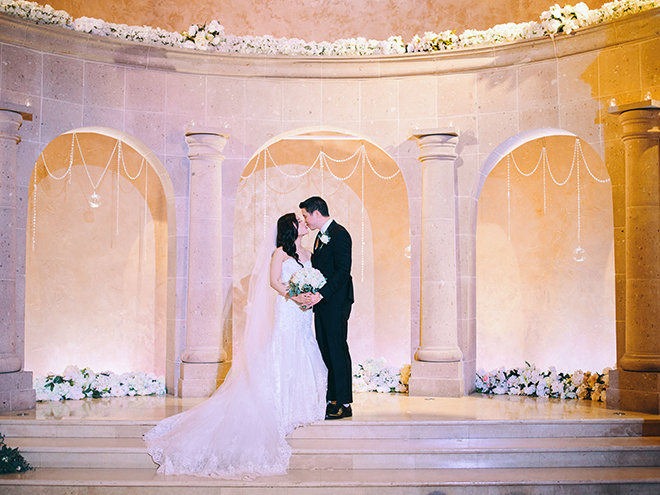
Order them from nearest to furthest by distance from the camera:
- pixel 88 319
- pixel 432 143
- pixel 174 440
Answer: pixel 174 440
pixel 432 143
pixel 88 319

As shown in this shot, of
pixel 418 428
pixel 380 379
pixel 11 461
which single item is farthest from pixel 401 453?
pixel 11 461

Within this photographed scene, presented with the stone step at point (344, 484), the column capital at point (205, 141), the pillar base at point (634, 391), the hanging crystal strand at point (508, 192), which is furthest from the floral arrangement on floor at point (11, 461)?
the hanging crystal strand at point (508, 192)

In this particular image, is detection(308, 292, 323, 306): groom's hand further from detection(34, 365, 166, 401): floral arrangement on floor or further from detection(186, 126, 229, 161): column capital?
detection(34, 365, 166, 401): floral arrangement on floor

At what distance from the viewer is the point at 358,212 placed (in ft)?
36.1

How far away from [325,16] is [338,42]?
64.9 inches

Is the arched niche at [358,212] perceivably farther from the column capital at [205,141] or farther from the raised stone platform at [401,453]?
the raised stone platform at [401,453]

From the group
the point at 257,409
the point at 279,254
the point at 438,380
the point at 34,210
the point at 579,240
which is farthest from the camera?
the point at 579,240

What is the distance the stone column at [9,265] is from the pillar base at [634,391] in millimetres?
6799

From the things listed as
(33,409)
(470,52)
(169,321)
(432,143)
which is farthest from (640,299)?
(33,409)

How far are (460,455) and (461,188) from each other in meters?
3.83

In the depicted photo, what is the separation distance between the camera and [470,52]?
8.56 m

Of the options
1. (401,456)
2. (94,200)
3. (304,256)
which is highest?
(94,200)

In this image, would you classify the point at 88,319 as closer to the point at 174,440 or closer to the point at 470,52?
the point at 174,440

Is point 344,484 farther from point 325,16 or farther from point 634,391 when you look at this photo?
point 325,16
